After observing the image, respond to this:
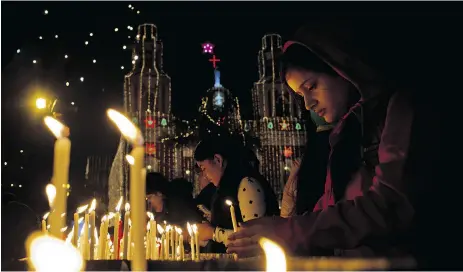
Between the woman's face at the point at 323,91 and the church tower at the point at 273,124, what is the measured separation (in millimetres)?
30589

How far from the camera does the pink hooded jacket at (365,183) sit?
1842 mm

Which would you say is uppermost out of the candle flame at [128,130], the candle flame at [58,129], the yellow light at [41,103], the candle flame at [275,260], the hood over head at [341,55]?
the yellow light at [41,103]

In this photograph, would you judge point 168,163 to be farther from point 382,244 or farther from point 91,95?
point 382,244

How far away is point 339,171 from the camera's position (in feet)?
7.12

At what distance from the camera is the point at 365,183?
2.03 meters

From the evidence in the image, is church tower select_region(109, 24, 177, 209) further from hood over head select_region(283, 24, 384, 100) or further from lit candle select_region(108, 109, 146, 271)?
lit candle select_region(108, 109, 146, 271)

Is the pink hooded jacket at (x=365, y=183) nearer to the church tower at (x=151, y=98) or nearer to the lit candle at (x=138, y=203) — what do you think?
the lit candle at (x=138, y=203)

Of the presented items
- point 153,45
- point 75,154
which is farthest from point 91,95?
point 153,45

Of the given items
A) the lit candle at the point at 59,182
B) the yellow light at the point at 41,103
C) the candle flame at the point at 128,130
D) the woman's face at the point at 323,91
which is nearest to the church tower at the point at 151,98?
the yellow light at the point at 41,103

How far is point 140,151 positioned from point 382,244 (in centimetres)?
135

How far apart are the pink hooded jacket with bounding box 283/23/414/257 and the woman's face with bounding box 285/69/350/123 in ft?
0.39

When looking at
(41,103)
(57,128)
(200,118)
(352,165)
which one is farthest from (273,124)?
(57,128)

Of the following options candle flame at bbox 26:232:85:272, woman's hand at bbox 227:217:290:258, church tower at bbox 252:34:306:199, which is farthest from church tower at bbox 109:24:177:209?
candle flame at bbox 26:232:85:272

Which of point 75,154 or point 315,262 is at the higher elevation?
point 75,154
